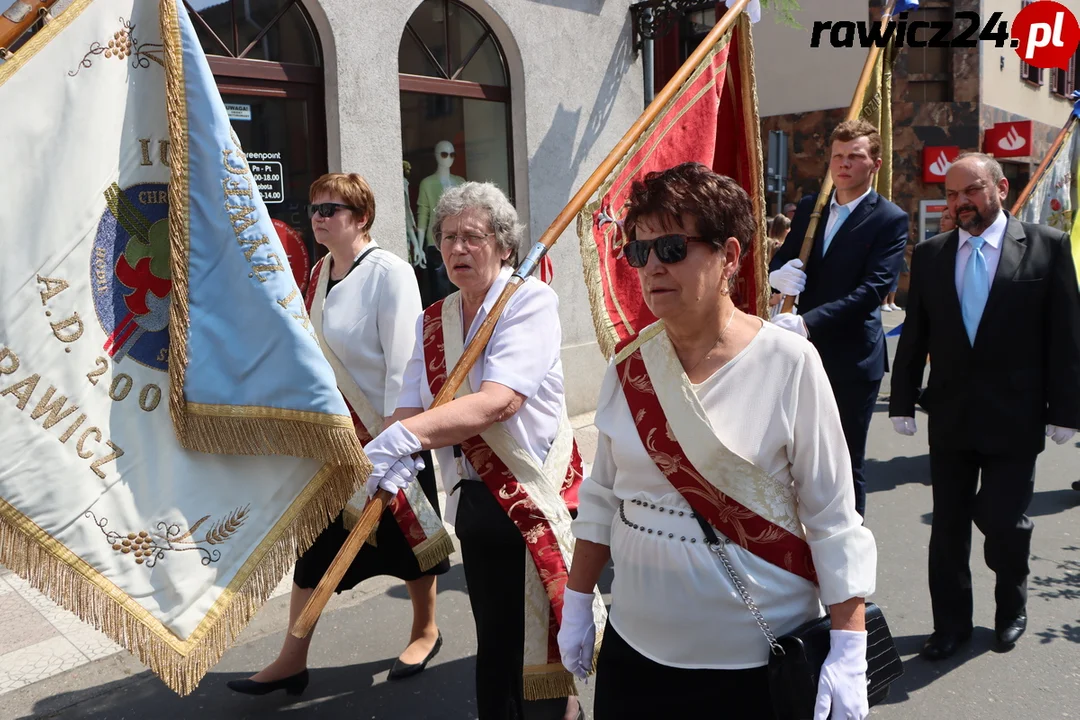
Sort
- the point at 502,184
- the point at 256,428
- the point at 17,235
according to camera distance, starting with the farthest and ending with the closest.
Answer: the point at 502,184
the point at 256,428
the point at 17,235

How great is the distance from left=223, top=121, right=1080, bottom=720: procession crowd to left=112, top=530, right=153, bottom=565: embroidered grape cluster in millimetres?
587

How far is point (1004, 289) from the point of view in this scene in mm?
3857

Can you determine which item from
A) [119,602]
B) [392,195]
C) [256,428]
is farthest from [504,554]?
[392,195]

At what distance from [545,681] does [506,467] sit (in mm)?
657

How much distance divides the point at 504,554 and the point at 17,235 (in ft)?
5.13

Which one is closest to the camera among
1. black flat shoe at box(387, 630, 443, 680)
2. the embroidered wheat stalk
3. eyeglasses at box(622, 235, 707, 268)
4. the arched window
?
eyeglasses at box(622, 235, 707, 268)

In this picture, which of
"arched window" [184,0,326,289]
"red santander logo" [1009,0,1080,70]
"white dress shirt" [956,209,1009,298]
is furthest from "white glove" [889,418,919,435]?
"red santander logo" [1009,0,1080,70]

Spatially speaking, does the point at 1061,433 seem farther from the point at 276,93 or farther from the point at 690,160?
the point at 276,93

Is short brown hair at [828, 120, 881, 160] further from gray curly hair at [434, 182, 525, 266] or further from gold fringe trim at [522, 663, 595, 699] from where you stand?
gold fringe trim at [522, 663, 595, 699]

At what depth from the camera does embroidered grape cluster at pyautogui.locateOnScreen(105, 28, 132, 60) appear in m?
2.29

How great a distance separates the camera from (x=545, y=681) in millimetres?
2855

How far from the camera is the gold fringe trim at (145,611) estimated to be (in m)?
2.23

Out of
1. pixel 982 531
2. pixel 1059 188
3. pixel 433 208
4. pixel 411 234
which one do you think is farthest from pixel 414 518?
pixel 1059 188

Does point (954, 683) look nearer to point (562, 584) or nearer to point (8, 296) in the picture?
point (562, 584)
